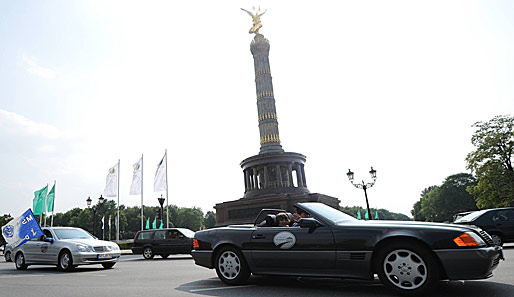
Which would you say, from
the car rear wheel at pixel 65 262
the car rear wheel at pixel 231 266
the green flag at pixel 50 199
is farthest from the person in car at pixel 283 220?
the green flag at pixel 50 199

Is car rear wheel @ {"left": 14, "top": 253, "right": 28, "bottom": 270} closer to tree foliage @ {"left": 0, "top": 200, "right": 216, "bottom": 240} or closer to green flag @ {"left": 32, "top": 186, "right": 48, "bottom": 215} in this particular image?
green flag @ {"left": 32, "top": 186, "right": 48, "bottom": 215}

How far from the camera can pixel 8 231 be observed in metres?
12.6

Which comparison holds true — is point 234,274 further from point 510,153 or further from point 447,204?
point 447,204

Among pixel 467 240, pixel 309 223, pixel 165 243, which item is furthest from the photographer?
pixel 165 243

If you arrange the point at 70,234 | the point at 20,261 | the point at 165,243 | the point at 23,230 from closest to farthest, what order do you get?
the point at 70,234 < the point at 23,230 < the point at 20,261 < the point at 165,243

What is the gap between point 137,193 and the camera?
33938 mm

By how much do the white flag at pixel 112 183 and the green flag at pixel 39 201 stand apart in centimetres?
776

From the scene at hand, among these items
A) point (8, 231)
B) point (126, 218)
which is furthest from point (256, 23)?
point (126, 218)

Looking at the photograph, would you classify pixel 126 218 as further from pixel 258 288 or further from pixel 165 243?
pixel 258 288

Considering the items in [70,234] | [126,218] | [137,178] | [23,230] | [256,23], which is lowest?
[70,234]

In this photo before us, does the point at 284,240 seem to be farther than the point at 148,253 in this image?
No

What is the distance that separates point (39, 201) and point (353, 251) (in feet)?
134

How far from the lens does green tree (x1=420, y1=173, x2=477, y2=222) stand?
241 ft

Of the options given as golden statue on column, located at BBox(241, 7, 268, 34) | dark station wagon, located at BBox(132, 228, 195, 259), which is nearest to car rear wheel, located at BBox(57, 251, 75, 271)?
dark station wagon, located at BBox(132, 228, 195, 259)
